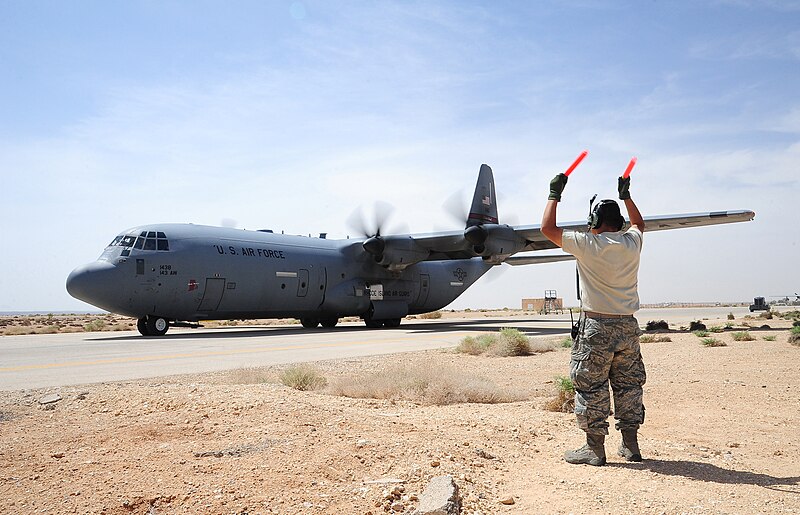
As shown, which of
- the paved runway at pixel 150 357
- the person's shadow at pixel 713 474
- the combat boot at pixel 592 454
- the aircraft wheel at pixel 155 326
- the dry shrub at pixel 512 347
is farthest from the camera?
the aircraft wheel at pixel 155 326

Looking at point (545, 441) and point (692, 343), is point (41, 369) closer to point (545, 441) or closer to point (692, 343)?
point (545, 441)

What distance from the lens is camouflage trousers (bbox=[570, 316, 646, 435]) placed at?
191 inches

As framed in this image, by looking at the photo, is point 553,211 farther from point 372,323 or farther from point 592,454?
point 372,323

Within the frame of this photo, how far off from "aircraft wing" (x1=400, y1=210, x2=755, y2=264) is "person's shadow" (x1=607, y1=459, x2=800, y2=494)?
1839 cm

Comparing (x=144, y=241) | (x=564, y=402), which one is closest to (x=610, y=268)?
(x=564, y=402)

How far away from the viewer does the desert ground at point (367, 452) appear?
156 inches

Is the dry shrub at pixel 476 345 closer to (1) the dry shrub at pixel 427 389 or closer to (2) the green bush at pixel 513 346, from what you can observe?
(2) the green bush at pixel 513 346

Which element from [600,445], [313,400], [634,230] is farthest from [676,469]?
[313,400]

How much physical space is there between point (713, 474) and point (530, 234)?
905 inches

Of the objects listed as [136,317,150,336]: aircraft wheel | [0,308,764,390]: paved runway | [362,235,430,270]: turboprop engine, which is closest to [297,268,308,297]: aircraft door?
[362,235,430,270]: turboprop engine

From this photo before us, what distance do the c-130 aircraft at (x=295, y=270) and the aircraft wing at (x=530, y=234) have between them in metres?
0.05

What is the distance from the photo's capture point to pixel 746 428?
6.34m

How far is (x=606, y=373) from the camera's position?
4887 mm

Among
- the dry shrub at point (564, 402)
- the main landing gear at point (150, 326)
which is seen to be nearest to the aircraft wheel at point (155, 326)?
the main landing gear at point (150, 326)
